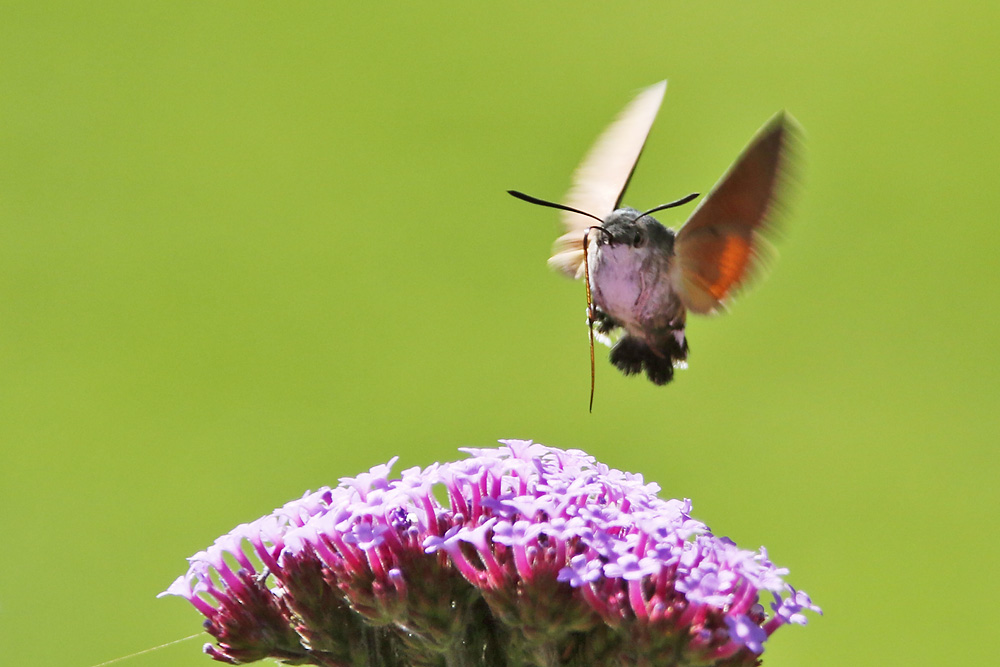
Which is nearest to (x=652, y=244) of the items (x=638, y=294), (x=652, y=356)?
(x=638, y=294)

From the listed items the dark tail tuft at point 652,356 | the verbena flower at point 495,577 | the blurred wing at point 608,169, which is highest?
the blurred wing at point 608,169

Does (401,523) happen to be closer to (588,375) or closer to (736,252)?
(736,252)

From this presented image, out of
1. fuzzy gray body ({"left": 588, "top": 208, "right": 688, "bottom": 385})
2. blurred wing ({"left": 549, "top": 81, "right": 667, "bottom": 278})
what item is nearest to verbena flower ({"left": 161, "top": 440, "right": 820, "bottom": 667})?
fuzzy gray body ({"left": 588, "top": 208, "right": 688, "bottom": 385})

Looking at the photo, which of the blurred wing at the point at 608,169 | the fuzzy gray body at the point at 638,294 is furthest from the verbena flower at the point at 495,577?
the blurred wing at the point at 608,169

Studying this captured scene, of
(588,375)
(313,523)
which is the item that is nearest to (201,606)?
(313,523)

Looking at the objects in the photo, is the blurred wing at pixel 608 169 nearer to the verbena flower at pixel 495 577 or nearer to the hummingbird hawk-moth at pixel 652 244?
the hummingbird hawk-moth at pixel 652 244

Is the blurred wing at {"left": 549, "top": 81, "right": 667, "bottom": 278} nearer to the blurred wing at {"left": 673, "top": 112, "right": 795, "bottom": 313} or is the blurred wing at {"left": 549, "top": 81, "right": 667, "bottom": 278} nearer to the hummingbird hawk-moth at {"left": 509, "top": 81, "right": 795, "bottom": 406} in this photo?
the hummingbird hawk-moth at {"left": 509, "top": 81, "right": 795, "bottom": 406}

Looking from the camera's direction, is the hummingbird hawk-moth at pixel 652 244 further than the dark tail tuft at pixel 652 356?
No

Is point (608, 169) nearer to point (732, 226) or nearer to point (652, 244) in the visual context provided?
point (652, 244)
